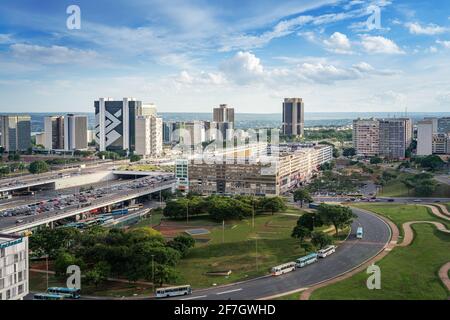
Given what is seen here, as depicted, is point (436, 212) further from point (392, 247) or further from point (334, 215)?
point (392, 247)

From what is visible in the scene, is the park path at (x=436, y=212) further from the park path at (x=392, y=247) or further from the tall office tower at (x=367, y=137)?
the tall office tower at (x=367, y=137)

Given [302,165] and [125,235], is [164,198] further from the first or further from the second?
[125,235]

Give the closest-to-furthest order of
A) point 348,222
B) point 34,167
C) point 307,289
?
point 307,289 < point 348,222 < point 34,167

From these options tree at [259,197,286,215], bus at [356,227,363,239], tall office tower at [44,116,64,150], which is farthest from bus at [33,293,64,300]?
tall office tower at [44,116,64,150]

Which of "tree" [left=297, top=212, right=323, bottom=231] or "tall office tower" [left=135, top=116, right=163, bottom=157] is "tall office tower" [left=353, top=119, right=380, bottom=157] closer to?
"tall office tower" [left=135, top=116, right=163, bottom=157]

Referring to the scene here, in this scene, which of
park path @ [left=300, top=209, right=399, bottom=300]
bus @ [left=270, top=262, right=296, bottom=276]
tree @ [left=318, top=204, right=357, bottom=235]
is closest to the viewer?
park path @ [left=300, top=209, right=399, bottom=300]

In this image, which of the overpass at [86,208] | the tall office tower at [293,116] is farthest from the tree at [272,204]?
the tall office tower at [293,116]
